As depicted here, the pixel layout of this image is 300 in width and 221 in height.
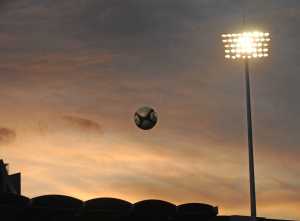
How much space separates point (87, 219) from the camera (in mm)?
42219

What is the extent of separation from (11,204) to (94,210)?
4.94 metres

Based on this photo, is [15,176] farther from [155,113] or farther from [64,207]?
[155,113]

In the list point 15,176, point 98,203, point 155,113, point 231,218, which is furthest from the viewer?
point 15,176

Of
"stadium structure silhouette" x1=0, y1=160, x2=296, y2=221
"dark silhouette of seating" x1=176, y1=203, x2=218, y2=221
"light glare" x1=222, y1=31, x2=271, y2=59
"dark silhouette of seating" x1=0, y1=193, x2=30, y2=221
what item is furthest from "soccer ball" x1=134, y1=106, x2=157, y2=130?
"dark silhouette of seating" x1=176, y1=203, x2=218, y2=221

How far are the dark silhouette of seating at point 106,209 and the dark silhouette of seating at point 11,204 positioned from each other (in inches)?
148

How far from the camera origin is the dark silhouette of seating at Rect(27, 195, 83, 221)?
40594mm

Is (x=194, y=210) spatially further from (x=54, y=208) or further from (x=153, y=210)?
(x=54, y=208)

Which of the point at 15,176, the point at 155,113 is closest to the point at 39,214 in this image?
the point at 155,113

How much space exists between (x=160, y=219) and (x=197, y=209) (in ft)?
7.77

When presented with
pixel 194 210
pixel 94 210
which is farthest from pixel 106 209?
pixel 194 210

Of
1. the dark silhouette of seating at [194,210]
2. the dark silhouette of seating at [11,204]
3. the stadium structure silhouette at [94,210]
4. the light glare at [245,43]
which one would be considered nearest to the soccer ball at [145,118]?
the light glare at [245,43]

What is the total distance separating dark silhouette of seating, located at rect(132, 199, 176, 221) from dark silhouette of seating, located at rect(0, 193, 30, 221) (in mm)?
6721

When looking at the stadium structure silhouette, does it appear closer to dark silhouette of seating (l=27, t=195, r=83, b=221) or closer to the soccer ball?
dark silhouette of seating (l=27, t=195, r=83, b=221)

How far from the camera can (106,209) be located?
138 feet
